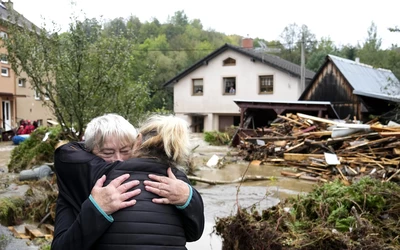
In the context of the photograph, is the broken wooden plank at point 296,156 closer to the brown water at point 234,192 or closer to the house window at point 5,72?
the brown water at point 234,192

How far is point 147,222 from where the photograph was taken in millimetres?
1897

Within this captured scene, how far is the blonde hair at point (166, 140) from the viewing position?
207 centimetres

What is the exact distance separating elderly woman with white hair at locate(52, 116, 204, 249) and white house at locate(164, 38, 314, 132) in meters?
29.8

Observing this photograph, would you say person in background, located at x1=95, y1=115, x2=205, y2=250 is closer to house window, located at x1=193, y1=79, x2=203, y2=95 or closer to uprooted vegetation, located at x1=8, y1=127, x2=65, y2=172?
uprooted vegetation, located at x1=8, y1=127, x2=65, y2=172

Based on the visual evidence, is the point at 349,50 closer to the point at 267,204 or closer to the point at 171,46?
the point at 171,46

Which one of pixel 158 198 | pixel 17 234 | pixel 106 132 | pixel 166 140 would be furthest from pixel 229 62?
pixel 158 198

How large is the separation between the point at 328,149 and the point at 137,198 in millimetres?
13722

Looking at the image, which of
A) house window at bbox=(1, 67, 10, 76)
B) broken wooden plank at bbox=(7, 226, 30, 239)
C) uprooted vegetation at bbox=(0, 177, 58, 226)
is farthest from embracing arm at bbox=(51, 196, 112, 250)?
house window at bbox=(1, 67, 10, 76)

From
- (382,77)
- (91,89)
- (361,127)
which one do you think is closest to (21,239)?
(91,89)

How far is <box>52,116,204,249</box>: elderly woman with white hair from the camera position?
1.87 m

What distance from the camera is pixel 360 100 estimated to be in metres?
22.4

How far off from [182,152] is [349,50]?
5816cm

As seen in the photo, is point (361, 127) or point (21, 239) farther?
point (361, 127)

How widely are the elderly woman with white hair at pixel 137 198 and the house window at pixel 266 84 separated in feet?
102
